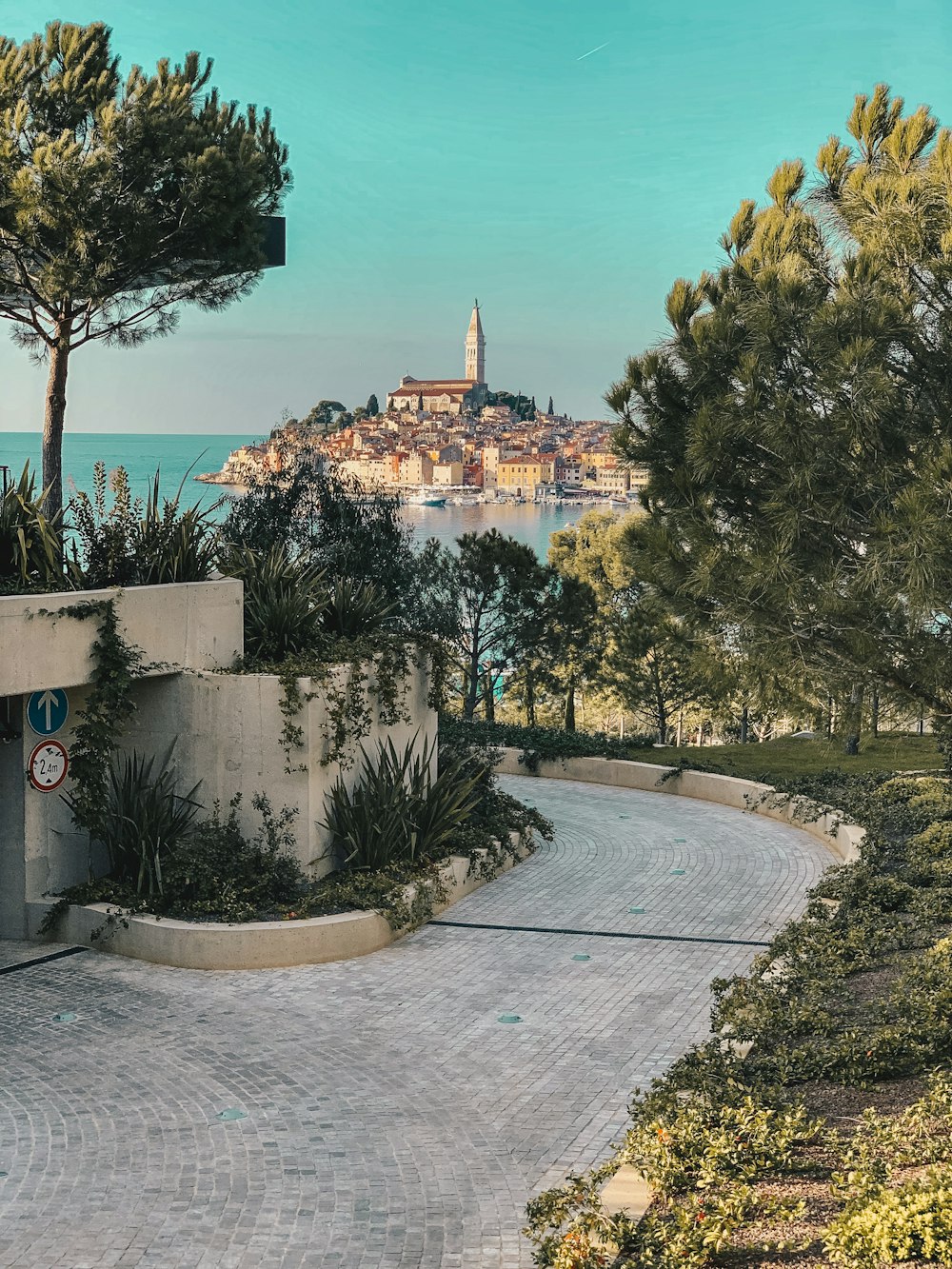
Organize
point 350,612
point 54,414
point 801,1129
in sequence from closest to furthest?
point 801,1129, point 350,612, point 54,414

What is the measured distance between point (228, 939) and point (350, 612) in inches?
149

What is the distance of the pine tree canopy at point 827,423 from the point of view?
936cm

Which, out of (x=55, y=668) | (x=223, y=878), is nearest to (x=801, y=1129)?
(x=223, y=878)

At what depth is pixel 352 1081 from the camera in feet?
24.7

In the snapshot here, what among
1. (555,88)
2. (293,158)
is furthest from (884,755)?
(555,88)

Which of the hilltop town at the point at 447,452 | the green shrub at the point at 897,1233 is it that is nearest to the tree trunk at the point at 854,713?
Result: the green shrub at the point at 897,1233

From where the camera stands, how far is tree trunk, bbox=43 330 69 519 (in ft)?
53.2

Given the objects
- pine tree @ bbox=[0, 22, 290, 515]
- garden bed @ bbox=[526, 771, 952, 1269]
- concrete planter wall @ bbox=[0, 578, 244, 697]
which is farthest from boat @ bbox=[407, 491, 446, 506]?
garden bed @ bbox=[526, 771, 952, 1269]

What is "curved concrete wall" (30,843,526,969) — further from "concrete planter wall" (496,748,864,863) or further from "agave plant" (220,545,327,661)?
"concrete planter wall" (496,748,864,863)

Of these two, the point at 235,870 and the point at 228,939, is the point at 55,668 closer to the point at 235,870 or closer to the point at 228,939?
the point at 235,870

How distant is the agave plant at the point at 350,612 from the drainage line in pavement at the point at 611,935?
3.04 metres

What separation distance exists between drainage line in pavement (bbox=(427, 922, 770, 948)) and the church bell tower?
163738mm

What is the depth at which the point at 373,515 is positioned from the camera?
23859 mm

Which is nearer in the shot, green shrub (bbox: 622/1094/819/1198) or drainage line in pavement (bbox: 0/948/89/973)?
green shrub (bbox: 622/1094/819/1198)
